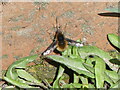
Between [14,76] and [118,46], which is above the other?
[118,46]

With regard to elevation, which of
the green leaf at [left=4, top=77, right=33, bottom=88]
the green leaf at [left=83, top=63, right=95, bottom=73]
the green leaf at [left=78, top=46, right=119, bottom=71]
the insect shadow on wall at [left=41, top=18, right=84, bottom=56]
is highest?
the insect shadow on wall at [left=41, top=18, right=84, bottom=56]

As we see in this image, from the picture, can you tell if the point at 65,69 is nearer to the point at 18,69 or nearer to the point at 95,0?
the point at 18,69

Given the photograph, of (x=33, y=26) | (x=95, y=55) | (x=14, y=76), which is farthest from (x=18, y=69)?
(x=95, y=55)

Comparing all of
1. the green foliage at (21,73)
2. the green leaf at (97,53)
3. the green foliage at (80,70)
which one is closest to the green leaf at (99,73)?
the green foliage at (80,70)


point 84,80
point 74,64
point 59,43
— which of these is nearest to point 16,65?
point 59,43

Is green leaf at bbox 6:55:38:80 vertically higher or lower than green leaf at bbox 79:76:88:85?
higher

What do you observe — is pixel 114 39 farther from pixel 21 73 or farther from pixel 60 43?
pixel 21 73

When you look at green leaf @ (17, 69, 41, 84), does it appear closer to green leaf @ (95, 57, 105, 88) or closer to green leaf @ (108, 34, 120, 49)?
green leaf @ (95, 57, 105, 88)

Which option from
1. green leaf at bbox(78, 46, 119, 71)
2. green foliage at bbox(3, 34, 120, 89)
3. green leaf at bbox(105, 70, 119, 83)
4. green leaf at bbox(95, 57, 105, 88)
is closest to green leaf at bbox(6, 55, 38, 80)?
green foliage at bbox(3, 34, 120, 89)
